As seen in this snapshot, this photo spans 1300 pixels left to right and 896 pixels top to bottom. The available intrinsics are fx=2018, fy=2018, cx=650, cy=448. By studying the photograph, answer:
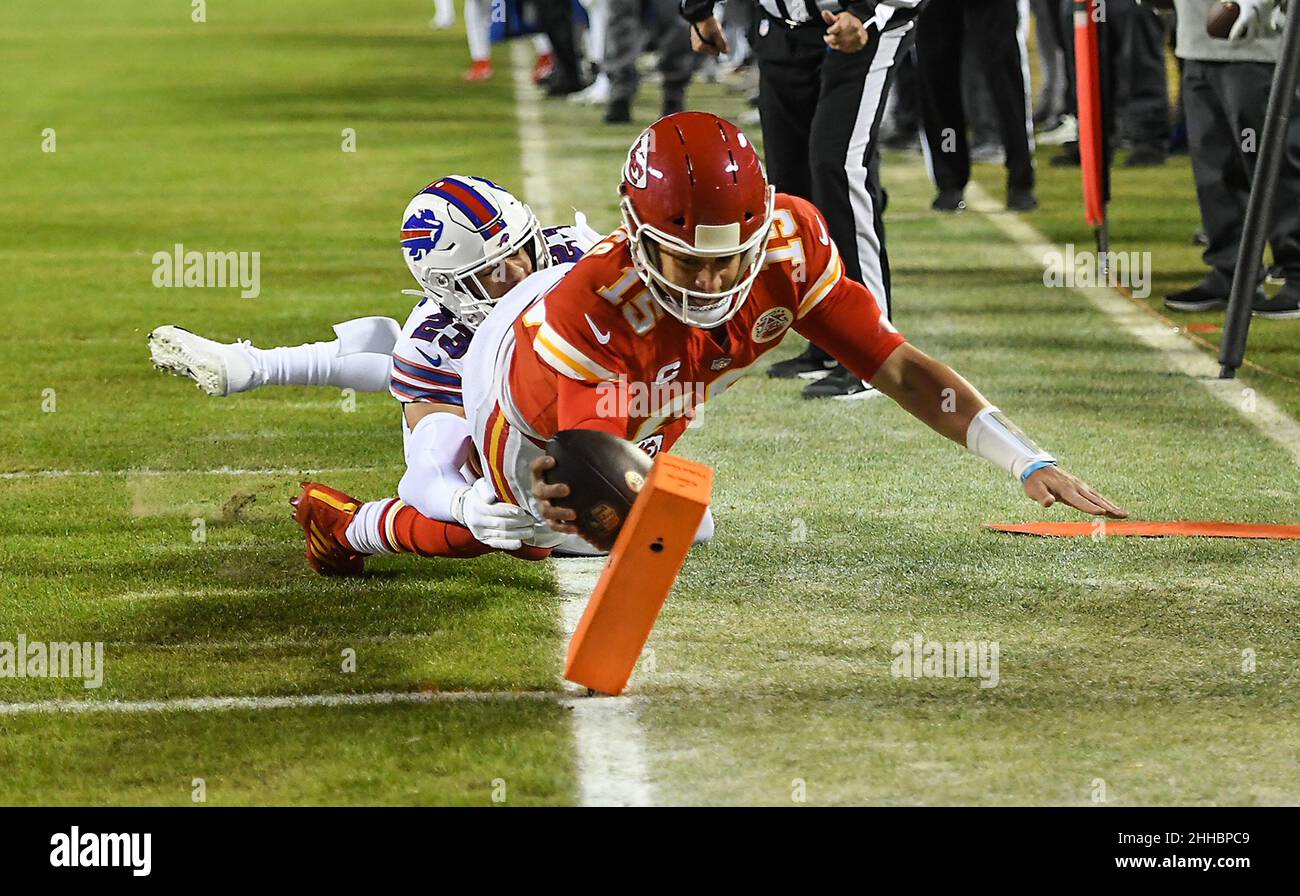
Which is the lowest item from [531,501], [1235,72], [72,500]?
[72,500]

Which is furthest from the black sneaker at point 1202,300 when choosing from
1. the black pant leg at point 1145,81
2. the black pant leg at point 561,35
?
the black pant leg at point 561,35

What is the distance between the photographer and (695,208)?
4012mm

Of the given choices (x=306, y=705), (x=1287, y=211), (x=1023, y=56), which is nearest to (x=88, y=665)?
(x=306, y=705)

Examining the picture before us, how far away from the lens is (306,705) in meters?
4.29

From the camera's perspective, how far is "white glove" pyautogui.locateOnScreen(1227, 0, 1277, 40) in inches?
305

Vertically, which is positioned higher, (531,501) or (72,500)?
(531,501)

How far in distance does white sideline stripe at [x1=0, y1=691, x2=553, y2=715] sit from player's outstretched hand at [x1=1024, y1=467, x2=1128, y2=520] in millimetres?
1099

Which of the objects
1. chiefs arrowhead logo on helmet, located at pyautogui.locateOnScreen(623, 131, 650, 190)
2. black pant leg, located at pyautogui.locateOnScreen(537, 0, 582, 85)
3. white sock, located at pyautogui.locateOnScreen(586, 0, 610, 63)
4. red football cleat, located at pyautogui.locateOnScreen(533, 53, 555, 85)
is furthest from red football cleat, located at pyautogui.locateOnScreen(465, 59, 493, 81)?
chiefs arrowhead logo on helmet, located at pyautogui.locateOnScreen(623, 131, 650, 190)

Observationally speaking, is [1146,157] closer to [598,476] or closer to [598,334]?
[598,334]

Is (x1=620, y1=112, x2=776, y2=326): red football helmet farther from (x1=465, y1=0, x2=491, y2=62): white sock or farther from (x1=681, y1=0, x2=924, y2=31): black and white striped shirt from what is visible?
(x1=465, y1=0, x2=491, y2=62): white sock

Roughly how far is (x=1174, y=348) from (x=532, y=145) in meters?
7.59

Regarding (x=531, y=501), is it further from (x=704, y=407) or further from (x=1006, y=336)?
(x=1006, y=336)

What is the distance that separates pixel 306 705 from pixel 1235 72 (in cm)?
530
